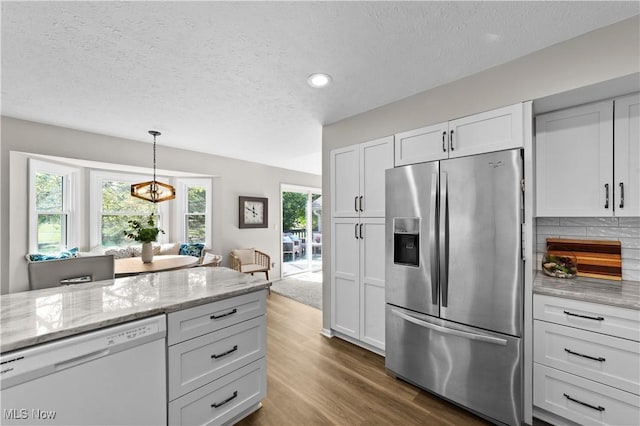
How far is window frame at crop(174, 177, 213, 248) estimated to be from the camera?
499cm

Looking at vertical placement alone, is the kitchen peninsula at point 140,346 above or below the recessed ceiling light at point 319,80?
below

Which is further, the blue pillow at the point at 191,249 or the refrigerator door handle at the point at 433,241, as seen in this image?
the blue pillow at the point at 191,249

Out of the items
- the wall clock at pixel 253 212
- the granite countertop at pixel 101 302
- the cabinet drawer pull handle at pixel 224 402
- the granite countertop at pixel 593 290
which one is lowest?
the cabinet drawer pull handle at pixel 224 402

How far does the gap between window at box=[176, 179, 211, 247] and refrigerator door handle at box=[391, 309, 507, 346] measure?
404 centimetres

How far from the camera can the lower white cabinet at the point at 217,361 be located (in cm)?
142

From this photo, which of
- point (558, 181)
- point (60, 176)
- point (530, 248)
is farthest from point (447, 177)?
point (60, 176)

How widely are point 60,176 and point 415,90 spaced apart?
4.80m

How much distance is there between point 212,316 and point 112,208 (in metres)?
4.04

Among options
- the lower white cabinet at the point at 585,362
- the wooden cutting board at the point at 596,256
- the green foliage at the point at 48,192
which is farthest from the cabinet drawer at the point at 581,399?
the green foliage at the point at 48,192

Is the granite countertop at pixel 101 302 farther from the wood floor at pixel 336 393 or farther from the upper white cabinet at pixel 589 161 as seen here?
the upper white cabinet at pixel 589 161

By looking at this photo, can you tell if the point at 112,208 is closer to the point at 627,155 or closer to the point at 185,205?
the point at 185,205

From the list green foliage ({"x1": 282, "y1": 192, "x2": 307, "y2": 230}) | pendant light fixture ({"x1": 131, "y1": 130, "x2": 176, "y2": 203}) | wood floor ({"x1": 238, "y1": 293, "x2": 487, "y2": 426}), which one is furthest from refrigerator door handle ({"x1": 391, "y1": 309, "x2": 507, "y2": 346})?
green foliage ({"x1": 282, "y1": 192, "x2": 307, "y2": 230})

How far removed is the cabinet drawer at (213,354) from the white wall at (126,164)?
3076mm

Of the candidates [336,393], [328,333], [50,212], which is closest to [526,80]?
[336,393]
